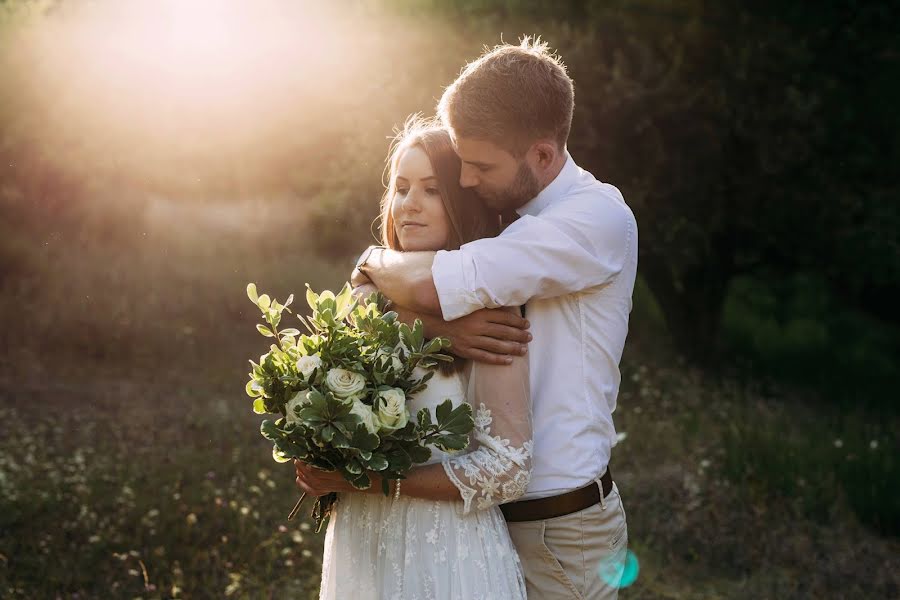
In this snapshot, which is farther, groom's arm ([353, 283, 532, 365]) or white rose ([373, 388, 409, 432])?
groom's arm ([353, 283, 532, 365])

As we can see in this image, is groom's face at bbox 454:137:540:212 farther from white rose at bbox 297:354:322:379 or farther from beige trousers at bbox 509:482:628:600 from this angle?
beige trousers at bbox 509:482:628:600

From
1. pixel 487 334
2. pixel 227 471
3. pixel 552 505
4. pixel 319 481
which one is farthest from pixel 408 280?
pixel 227 471

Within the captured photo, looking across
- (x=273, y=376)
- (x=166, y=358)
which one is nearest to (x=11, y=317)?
(x=166, y=358)

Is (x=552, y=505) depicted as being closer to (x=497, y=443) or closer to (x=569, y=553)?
(x=569, y=553)

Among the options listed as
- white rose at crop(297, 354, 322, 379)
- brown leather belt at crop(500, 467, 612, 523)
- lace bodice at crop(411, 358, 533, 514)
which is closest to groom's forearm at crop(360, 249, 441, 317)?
lace bodice at crop(411, 358, 533, 514)

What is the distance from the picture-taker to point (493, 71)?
8.80 ft

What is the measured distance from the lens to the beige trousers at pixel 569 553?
271cm

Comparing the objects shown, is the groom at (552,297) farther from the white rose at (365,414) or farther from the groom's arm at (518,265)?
the white rose at (365,414)

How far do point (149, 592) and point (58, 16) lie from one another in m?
6.10

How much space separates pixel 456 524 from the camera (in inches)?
102

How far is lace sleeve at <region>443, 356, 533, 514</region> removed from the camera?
8.09ft

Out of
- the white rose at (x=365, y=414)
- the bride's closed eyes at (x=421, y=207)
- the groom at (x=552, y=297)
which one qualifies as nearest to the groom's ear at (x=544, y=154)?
the groom at (x=552, y=297)

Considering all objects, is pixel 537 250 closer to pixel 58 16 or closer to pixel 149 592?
pixel 149 592

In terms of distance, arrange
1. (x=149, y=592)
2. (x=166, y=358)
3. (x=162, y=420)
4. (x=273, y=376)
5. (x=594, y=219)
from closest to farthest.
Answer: (x=273, y=376) < (x=594, y=219) < (x=149, y=592) < (x=162, y=420) < (x=166, y=358)
